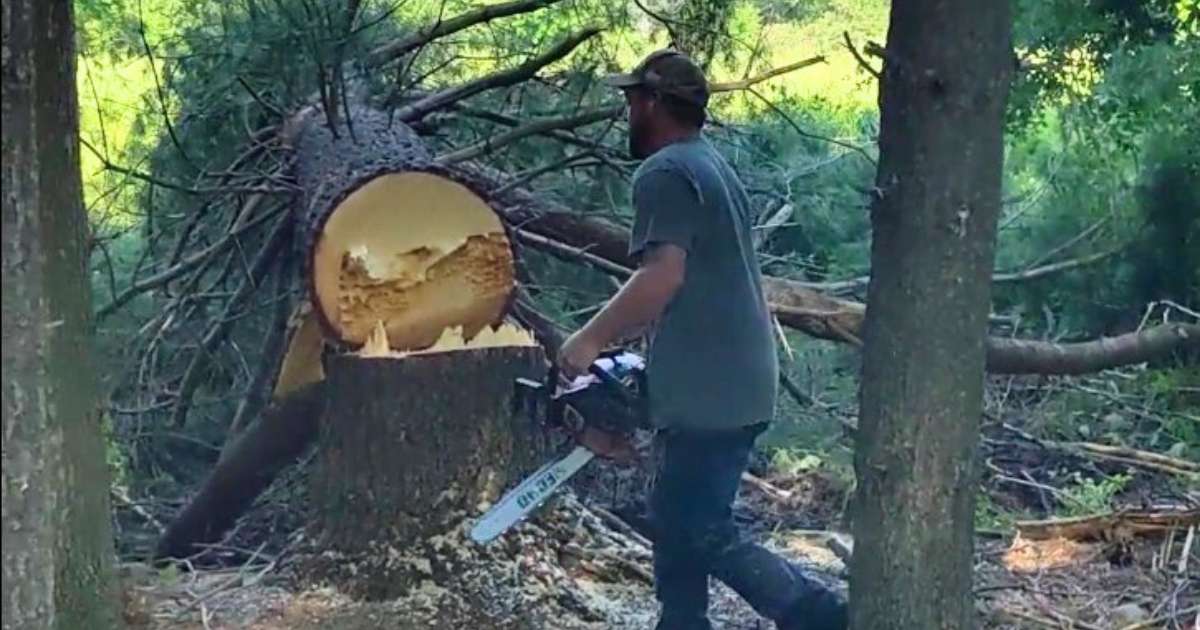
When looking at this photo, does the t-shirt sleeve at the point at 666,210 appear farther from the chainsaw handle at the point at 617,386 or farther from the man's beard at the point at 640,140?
the chainsaw handle at the point at 617,386

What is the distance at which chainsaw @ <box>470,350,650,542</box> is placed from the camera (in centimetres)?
373

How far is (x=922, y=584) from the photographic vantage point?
3354mm

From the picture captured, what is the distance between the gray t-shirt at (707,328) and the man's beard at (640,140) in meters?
0.12

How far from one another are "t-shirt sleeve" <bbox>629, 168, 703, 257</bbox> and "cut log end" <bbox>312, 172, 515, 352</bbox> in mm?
950

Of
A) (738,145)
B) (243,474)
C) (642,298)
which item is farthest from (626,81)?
(738,145)

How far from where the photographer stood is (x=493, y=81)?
5.88 m

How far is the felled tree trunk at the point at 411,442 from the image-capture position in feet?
13.8

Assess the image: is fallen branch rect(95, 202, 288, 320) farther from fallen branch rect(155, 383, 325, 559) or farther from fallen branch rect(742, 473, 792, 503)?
fallen branch rect(742, 473, 792, 503)

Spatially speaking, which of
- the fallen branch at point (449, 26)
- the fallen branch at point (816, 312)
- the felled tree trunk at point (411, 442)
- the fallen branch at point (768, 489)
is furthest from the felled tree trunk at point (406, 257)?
the fallen branch at point (768, 489)

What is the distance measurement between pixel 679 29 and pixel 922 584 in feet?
10.0

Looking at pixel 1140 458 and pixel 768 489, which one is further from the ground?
pixel 1140 458

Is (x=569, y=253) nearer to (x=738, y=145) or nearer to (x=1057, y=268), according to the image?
(x=738, y=145)

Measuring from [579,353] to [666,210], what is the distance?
41 cm

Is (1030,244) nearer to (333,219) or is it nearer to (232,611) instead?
(333,219)
